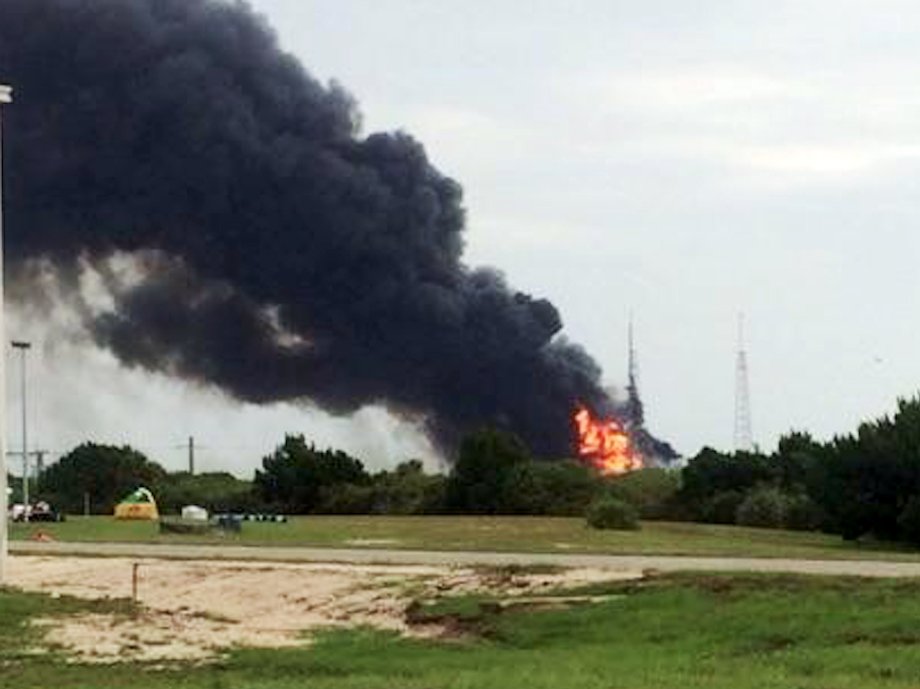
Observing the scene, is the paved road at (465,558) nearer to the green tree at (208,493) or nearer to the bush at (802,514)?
the bush at (802,514)

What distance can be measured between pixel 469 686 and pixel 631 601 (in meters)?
10.0

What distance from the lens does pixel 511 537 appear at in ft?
156

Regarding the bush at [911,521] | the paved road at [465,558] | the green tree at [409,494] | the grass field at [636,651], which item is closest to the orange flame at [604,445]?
the green tree at [409,494]

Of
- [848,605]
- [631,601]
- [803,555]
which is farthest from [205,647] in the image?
[803,555]

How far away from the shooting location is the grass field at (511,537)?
4125cm

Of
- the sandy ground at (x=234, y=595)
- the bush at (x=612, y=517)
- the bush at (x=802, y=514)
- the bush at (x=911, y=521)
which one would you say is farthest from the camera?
the bush at (x=802, y=514)

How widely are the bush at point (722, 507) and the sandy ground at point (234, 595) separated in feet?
105

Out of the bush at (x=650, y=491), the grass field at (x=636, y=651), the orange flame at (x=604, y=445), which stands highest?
the orange flame at (x=604, y=445)

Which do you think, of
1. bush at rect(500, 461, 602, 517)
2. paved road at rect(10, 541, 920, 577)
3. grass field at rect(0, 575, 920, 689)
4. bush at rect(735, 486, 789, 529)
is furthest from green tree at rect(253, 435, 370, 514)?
grass field at rect(0, 575, 920, 689)

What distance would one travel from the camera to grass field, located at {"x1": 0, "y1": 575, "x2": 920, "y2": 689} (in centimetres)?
1881

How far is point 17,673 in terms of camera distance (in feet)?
75.0

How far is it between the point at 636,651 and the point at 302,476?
5981cm

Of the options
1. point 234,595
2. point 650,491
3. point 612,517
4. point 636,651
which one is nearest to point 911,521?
point 612,517

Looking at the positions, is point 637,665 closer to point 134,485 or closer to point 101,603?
point 101,603
